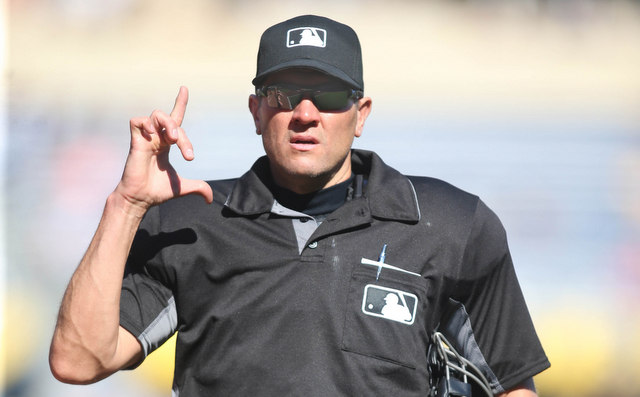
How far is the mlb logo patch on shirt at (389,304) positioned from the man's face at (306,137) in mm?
371

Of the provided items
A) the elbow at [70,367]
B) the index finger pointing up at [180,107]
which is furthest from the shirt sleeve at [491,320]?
the elbow at [70,367]

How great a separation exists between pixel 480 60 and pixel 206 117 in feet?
5.86

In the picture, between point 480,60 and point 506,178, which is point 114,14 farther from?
point 506,178

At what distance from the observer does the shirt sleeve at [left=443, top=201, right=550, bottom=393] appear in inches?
96.3

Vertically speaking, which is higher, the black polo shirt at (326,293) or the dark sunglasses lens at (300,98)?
the dark sunglasses lens at (300,98)

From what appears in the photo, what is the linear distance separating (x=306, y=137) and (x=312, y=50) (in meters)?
0.26

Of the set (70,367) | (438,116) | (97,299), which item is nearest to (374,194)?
(97,299)

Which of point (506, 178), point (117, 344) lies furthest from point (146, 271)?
point (506, 178)

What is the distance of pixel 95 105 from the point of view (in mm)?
5656

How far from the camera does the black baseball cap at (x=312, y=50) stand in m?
2.50

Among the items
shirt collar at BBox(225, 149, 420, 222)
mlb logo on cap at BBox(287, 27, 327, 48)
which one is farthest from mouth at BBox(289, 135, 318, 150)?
mlb logo on cap at BBox(287, 27, 327, 48)

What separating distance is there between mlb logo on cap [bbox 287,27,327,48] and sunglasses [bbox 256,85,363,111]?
14 cm

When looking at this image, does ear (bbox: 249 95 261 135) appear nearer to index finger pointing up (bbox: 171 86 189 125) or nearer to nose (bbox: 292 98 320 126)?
nose (bbox: 292 98 320 126)

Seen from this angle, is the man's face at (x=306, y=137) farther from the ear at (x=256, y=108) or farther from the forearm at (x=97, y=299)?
the forearm at (x=97, y=299)
